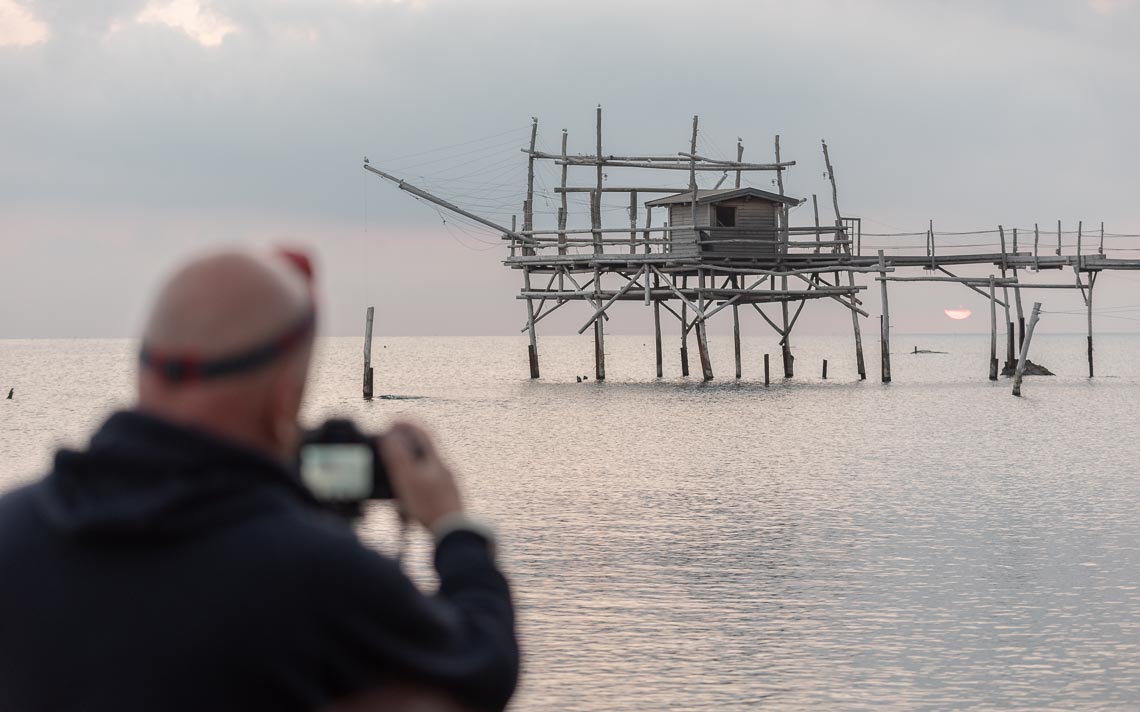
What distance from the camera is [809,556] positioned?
1533cm

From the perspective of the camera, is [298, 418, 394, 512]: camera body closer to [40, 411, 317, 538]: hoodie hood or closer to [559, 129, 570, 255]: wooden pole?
[40, 411, 317, 538]: hoodie hood

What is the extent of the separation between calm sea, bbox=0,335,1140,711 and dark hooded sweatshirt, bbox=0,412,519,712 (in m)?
7.65

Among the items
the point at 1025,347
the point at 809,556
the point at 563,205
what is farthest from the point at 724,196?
the point at 809,556

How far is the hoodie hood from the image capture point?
1.60m

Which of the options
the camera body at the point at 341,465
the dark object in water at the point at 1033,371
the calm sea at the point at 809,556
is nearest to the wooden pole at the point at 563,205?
the calm sea at the point at 809,556

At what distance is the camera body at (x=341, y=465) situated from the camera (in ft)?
6.31

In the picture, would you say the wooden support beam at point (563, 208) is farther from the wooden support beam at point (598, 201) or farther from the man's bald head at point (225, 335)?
the man's bald head at point (225, 335)

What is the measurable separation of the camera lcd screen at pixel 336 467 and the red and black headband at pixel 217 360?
266 millimetres

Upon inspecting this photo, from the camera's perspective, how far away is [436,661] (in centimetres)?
173

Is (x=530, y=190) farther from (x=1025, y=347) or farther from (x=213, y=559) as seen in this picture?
(x=213, y=559)

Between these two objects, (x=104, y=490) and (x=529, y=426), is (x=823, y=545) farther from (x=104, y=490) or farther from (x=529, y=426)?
(x=529, y=426)

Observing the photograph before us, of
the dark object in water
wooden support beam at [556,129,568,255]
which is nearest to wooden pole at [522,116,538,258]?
wooden support beam at [556,129,568,255]

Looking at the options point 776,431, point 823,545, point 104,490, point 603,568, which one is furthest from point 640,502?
point 104,490

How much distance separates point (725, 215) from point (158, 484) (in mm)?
44349
